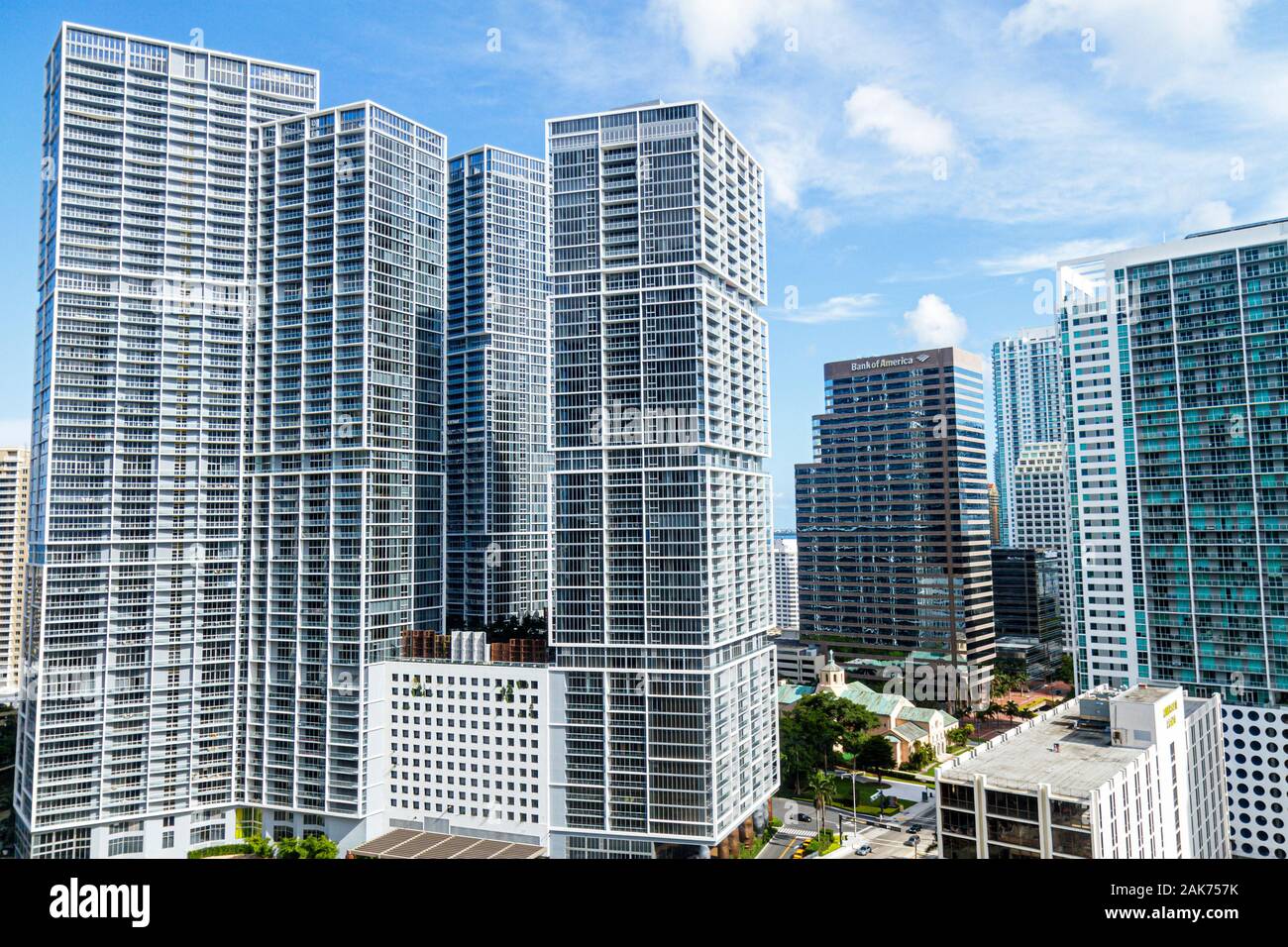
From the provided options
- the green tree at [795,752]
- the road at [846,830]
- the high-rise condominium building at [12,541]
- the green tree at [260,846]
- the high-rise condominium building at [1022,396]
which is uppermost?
the high-rise condominium building at [1022,396]

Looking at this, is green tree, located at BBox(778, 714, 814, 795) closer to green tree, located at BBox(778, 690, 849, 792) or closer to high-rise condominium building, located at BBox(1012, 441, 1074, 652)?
green tree, located at BBox(778, 690, 849, 792)

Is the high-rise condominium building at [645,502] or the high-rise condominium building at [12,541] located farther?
the high-rise condominium building at [12,541]

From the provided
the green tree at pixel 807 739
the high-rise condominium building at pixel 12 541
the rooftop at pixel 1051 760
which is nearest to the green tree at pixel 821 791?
the green tree at pixel 807 739

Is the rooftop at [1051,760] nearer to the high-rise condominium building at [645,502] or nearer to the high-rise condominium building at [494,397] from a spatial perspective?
the high-rise condominium building at [645,502]

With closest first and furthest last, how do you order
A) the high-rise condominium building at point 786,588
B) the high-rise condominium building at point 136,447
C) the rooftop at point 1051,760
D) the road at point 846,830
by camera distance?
the rooftop at point 1051,760
the road at point 846,830
the high-rise condominium building at point 136,447
the high-rise condominium building at point 786,588

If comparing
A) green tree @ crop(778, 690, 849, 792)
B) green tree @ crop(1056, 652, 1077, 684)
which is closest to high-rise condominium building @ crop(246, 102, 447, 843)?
green tree @ crop(778, 690, 849, 792)

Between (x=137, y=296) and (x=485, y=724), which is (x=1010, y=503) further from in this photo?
(x=137, y=296)
